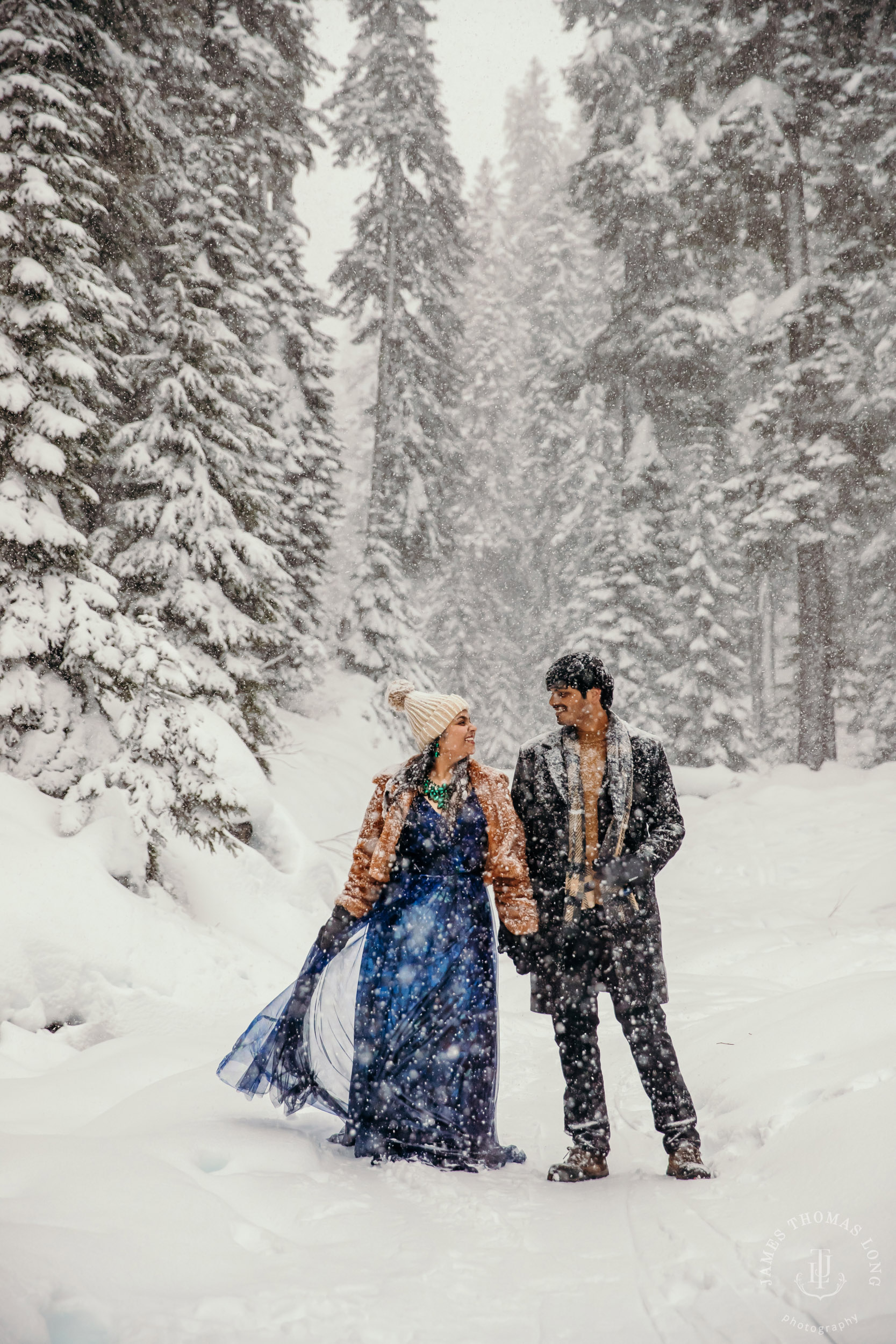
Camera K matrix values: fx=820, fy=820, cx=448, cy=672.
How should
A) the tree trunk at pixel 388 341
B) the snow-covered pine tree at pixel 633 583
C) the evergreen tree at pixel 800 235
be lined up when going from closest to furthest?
the evergreen tree at pixel 800 235 → the tree trunk at pixel 388 341 → the snow-covered pine tree at pixel 633 583

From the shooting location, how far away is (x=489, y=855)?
374cm

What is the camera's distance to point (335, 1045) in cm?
377

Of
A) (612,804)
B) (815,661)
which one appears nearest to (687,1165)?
(612,804)

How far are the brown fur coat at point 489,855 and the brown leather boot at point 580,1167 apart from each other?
91cm

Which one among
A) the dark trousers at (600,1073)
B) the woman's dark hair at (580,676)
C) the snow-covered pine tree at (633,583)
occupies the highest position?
the snow-covered pine tree at (633,583)

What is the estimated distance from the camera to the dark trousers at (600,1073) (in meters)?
3.35

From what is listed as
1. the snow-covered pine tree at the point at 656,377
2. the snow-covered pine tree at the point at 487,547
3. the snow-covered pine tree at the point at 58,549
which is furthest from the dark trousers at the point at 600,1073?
the snow-covered pine tree at the point at 487,547

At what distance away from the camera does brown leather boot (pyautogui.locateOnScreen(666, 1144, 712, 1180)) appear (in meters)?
3.26

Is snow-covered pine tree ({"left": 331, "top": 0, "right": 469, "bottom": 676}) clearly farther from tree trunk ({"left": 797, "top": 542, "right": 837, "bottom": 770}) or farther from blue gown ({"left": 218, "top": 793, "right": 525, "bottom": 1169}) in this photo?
blue gown ({"left": 218, "top": 793, "right": 525, "bottom": 1169})

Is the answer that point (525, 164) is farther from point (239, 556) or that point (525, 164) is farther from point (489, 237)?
point (239, 556)

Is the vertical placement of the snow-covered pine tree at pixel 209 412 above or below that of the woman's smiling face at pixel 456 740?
above

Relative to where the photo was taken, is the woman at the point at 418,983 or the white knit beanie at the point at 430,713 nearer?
the woman at the point at 418,983

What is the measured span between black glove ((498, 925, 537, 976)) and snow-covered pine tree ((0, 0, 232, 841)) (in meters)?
3.71

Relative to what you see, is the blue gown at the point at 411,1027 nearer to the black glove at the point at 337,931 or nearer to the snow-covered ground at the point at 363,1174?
the black glove at the point at 337,931
